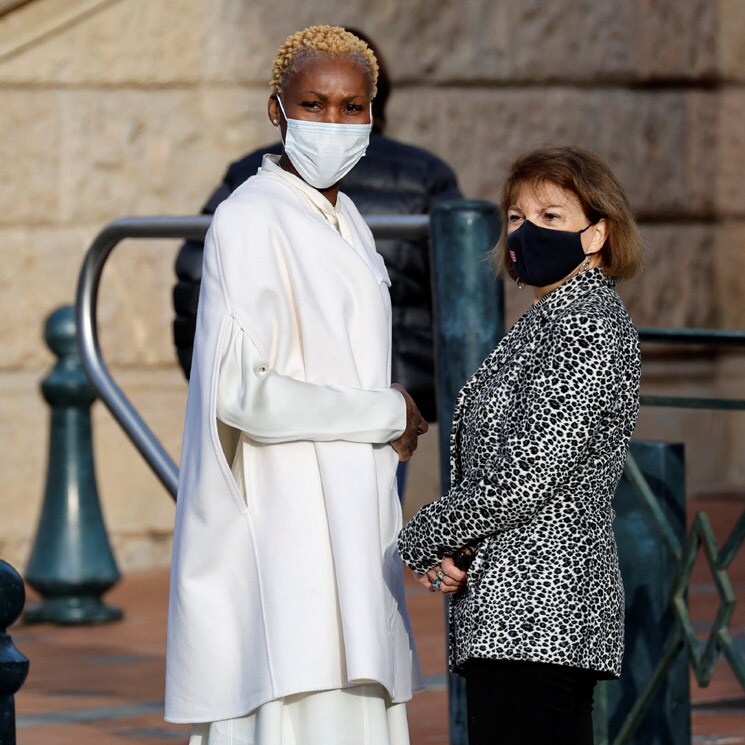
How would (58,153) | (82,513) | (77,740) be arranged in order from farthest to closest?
(58,153), (82,513), (77,740)

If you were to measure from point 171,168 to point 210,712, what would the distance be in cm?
589

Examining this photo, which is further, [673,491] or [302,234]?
[673,491]

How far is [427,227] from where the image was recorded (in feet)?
14.8

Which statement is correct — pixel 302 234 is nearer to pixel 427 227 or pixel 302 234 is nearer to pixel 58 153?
pixel 427 227

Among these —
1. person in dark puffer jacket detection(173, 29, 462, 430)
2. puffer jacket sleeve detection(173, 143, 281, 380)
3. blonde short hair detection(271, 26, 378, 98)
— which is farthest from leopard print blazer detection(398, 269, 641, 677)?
puffer jacket sleeve detection(173, 143, 281, 380)

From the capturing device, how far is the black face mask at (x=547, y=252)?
3.40 metres

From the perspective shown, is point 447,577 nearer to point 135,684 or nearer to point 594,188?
point 594,188

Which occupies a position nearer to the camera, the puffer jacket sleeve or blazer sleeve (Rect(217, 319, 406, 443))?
blazer sleeve (Rect(217, 319, 406, 443))

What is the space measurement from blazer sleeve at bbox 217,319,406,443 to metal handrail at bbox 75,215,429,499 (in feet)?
3.27

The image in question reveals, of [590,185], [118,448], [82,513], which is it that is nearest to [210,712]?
[590,185]

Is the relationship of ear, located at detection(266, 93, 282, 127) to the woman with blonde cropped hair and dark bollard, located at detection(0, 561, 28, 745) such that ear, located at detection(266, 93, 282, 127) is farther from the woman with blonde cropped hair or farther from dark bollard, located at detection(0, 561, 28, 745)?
dark bollard, located at detection(0, 561, 28, 745)

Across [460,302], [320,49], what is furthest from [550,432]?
[460,302]

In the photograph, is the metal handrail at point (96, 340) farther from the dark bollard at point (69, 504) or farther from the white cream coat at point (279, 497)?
the dark bollard at point (69, 504)

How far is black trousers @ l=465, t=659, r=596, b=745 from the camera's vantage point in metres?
3.31
